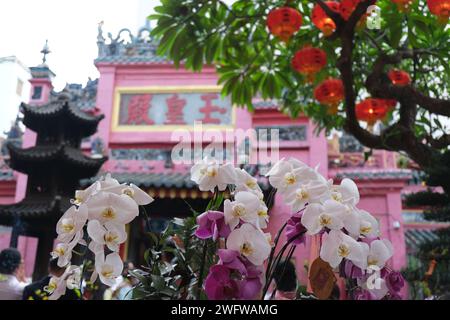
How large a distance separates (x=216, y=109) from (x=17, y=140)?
123 inches

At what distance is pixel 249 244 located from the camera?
27.9 inches

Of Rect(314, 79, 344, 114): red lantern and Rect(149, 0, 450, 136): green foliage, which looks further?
Result: Rect(314, 79, 344, 114): red lantern

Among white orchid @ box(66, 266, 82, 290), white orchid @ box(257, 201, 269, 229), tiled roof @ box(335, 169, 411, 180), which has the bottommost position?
white orchid @ box(66, 266, 82, 290)

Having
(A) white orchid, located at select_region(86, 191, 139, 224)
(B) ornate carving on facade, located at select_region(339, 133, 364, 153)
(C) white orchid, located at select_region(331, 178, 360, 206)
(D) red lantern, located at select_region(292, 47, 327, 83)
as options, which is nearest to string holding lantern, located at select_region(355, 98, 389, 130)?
(D) red lantern, located at select_region(292, 47, 327, 83)

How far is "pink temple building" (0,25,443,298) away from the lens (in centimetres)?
614

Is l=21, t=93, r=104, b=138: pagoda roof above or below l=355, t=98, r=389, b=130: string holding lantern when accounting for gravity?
above

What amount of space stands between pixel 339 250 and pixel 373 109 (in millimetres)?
2461

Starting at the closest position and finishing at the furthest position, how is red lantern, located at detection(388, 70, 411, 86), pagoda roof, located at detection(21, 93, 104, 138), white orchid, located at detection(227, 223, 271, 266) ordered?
white orchid, located at detection(227, 223, 271, 266) < red lantern, located at detection(388, 70, 411, 86) < pagoda roof, located at detection(21, 93, 104, 138)

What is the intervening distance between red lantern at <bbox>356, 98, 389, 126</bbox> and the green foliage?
9.5 inches

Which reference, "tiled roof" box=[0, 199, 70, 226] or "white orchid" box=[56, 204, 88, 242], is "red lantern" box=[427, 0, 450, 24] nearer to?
"white orchid" box=[56, 204, 88, 242]

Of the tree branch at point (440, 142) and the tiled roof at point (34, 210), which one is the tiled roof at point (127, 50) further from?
the tree branch at point (440, 142)

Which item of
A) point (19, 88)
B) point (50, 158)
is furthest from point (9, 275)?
point (19, 88)

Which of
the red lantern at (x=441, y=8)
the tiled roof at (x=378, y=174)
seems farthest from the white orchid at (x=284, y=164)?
the tiled roof at (x=378, y=174)
